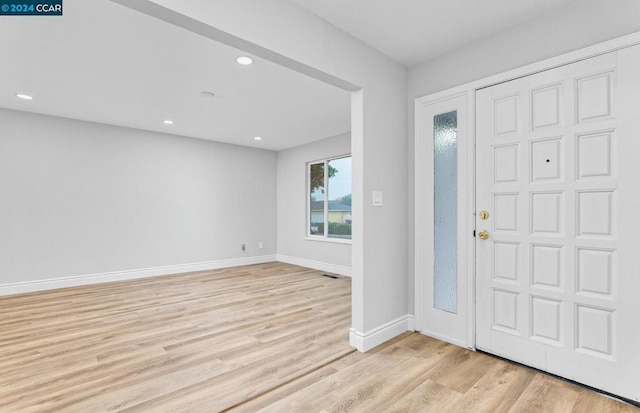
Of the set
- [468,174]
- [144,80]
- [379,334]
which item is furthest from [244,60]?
[379,334]

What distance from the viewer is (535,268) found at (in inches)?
87.7

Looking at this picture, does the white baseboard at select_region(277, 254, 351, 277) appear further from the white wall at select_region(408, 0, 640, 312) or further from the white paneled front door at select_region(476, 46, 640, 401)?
the white paneled front door at select_region(476, 46, 640, 401)

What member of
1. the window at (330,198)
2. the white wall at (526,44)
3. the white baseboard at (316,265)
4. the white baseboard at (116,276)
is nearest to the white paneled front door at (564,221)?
the white wall at (526,44)

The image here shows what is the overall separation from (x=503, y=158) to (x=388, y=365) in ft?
5.97

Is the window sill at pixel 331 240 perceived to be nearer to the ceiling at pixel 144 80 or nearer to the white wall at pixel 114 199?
the white wall at pixel 114 199

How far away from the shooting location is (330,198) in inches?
242

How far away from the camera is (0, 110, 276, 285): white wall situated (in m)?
4.32

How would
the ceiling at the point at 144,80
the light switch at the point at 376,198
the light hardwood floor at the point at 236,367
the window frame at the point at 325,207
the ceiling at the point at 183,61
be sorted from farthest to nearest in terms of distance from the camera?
the window frame at the point at 325,207
the light switch at the point at 376,198
the ceiling at the point at 144,80
the ceiling at the point at 183,61
the light hardwood floor at the point at 236,367

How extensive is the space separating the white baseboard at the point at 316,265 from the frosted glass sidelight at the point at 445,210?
2.84 metres

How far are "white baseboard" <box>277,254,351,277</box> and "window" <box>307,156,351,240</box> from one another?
53cm

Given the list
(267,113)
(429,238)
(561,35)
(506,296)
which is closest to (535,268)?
(506,296)

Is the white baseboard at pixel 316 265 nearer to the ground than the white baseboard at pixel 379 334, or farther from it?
nearer to the ground

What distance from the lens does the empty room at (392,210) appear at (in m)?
1.90

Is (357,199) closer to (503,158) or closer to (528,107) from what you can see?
(503,158)
